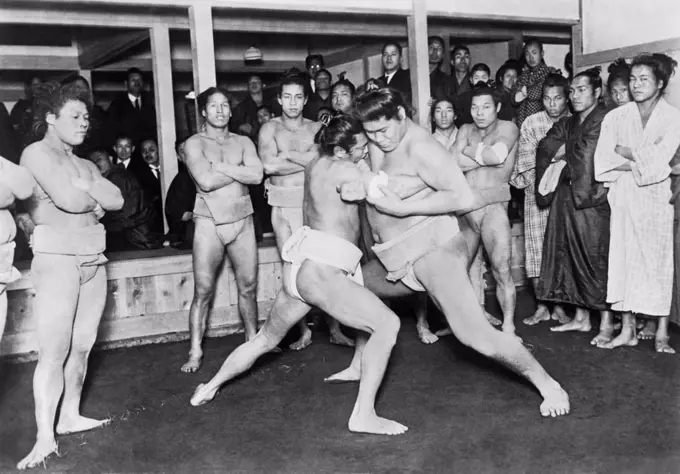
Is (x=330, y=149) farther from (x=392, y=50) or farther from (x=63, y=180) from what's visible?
(x=392, y=50)

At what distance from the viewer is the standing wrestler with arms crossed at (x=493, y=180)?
16.4 ft

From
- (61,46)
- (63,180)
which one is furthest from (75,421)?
(61,46)

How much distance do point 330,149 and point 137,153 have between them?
4.15 m

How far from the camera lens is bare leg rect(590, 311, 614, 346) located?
496 cm

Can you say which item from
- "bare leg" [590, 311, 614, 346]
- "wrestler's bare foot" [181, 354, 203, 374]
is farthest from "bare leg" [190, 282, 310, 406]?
"bare leg" [590, 311, 614, 346]

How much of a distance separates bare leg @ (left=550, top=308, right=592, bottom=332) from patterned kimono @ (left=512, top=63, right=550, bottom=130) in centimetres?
168

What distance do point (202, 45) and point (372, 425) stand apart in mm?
3319

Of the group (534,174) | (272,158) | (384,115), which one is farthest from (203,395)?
(534,174)

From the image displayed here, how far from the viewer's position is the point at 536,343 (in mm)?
5074

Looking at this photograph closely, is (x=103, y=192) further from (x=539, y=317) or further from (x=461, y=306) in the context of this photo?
(x=539, y=317)

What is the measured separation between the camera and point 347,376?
14.4ft

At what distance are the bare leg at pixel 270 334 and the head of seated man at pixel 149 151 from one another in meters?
3.72

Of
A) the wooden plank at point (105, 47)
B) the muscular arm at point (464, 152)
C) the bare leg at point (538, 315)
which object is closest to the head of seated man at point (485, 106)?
the muscular arm at point (464, 152)

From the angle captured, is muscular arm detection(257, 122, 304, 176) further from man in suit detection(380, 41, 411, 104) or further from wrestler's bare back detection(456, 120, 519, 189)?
man in suit detection(380, 41, 411, 104)
